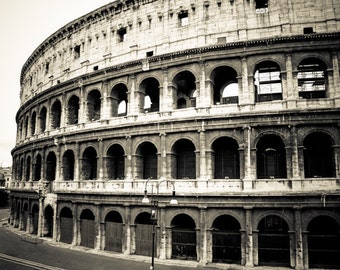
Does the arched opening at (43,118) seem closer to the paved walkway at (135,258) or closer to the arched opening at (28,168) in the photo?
the arched opening at (28,168)

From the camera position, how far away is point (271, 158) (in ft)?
62.0

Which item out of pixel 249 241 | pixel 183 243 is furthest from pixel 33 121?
pixel 249 241

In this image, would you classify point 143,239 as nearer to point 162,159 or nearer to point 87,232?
point 87,232

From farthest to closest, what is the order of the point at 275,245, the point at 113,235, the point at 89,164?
the point at 89,164
the point at 113,235
the point at 275,245

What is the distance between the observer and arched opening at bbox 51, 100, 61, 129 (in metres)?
28.2

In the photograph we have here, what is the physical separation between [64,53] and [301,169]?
73.0 ft

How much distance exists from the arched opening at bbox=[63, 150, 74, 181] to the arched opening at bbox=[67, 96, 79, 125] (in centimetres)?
Result: 266

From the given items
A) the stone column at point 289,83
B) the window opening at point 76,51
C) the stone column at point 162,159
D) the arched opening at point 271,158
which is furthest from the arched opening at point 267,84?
the window opening at point 76,51

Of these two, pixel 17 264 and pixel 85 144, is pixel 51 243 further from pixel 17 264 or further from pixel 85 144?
pixel 85 144

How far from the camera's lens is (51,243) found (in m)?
24.3

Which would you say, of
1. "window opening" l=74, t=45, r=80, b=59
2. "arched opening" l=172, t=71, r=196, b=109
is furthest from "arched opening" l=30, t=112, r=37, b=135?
"arched opening" l=172, t=71, r=196, b=109

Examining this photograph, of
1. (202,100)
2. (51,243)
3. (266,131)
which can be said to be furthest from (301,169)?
(51,243)

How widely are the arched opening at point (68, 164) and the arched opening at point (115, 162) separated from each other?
15.4 ft

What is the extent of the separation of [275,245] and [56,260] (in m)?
13.3
